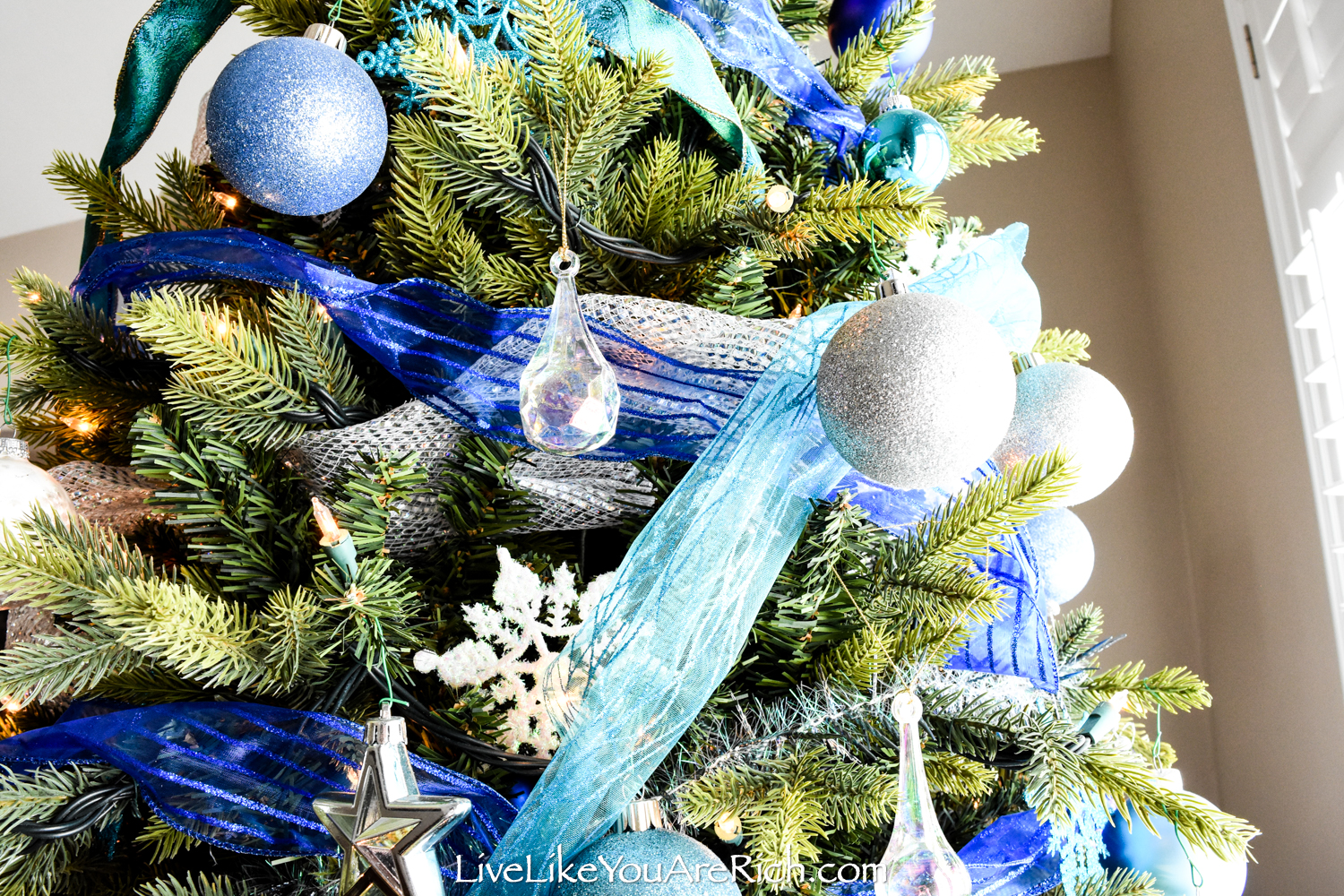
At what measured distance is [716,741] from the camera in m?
0.46

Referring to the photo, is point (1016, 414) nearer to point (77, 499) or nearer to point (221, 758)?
point (221, 758)

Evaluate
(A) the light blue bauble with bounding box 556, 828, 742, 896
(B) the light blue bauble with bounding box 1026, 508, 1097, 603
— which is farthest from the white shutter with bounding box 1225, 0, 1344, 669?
(A) the light blue bauble with bounding box 556, 828, 742, 896

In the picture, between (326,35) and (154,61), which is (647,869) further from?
(154,61)

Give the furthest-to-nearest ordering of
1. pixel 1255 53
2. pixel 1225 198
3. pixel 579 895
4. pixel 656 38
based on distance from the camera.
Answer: pixel 1225 198 → pixel 1255 53 → pixel 656 38 → pixel 579 895

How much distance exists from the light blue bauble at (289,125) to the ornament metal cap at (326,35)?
0.03 metres

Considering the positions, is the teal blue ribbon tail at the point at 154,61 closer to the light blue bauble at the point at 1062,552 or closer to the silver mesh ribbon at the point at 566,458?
the silver mesh ribbon at the point at 566,458

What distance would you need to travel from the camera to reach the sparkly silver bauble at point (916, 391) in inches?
14.1

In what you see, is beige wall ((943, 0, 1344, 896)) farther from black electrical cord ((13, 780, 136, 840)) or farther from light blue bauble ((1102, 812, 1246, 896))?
black electrical cord ((13, 780, 136, 840))

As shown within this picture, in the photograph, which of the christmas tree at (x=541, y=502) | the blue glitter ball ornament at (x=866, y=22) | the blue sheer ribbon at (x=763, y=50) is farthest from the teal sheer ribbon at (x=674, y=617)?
the blue glitter ball ornament at (x=866, y=22)

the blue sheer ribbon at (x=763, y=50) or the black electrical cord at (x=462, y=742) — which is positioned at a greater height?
the blue sheer ribbon at (x=763, y=50)

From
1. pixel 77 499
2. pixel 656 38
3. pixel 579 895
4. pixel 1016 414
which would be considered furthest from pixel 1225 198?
pixel 77 499

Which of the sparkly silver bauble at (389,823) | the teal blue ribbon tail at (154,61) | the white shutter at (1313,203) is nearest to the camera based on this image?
the sparkly silver bauble at (389,823)

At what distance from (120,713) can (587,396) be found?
289mm

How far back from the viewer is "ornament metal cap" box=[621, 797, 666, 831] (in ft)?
1.36
